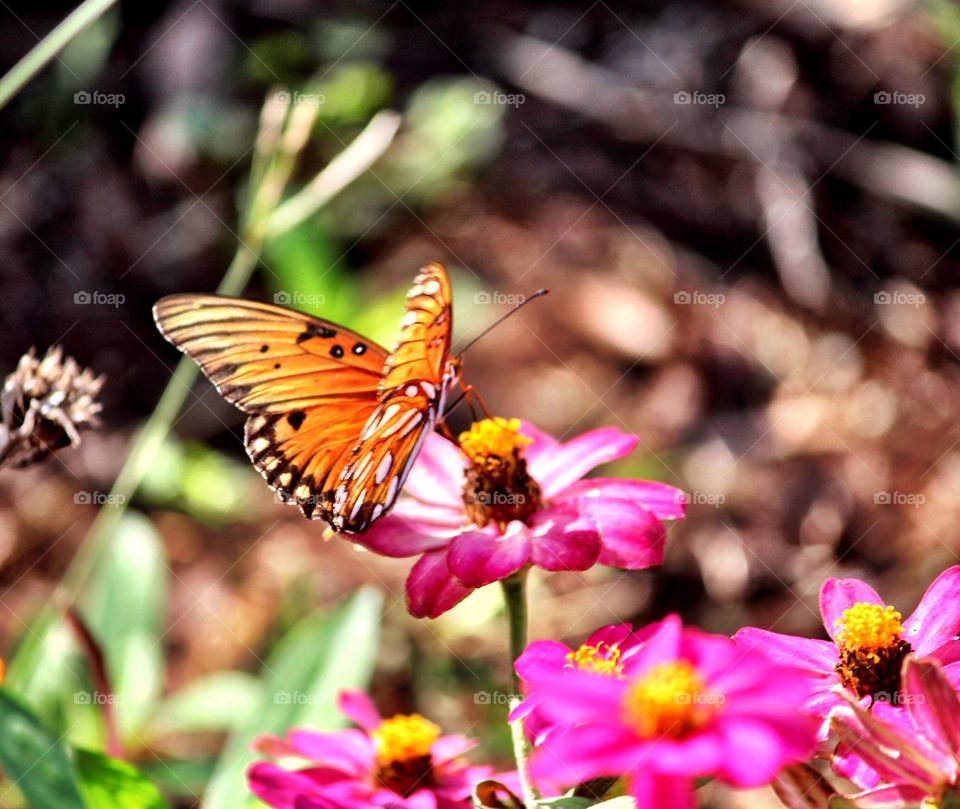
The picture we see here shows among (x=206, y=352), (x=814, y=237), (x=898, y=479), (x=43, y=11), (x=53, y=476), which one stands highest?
(x=43, y=11)

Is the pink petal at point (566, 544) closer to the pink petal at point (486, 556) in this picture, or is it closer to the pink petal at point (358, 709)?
the pink petal at point (486, 556)

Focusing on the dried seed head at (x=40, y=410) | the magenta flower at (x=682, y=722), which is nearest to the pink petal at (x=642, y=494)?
the magenta flower at (x=682, y=722)

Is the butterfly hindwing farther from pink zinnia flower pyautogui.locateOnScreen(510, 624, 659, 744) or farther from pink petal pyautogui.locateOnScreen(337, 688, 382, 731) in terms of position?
pink zinnia flower pyautogui.locateOnScreen(510, 624, 659, 744)

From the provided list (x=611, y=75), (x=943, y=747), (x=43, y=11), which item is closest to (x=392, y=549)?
(x=943, y=747)

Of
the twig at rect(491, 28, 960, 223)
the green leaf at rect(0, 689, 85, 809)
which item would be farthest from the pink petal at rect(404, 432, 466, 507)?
the twig at rect(491, 28, 960, 223)

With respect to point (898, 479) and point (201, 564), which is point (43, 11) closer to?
point (201, 564)

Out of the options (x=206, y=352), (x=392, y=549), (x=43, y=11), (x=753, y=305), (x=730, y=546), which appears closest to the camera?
(x=392, y=549)

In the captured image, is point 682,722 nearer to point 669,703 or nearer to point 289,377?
point 669,703
